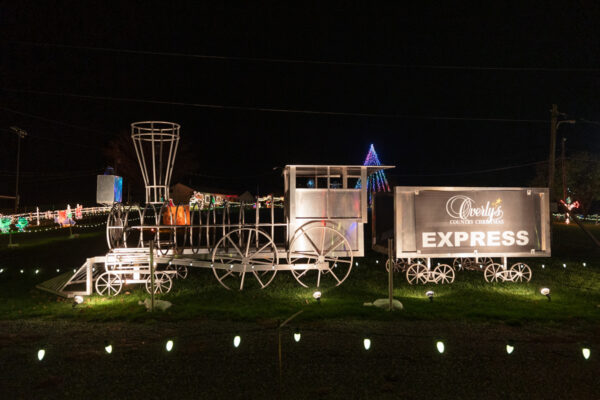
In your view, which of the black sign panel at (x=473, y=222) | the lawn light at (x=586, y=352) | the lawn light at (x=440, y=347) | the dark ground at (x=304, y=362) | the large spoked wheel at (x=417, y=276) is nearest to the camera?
the dark ground at (x=304, y=362)

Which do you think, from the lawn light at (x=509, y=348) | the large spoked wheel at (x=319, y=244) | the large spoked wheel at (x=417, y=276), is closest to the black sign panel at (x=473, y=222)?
the large spoked wheel at (x=417, y=276)

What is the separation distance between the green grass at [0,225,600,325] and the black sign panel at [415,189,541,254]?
829mm

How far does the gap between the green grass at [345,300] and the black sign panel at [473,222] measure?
0.83 metres

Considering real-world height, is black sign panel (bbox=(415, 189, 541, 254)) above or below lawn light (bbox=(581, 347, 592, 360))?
above

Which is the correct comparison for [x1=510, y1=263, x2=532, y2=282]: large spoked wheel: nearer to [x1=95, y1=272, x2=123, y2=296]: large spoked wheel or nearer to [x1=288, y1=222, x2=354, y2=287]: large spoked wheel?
[x1=288, y1=222, x2=354, y2=287]: large spoked wheel

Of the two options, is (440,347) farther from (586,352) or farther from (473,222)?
(473,222)

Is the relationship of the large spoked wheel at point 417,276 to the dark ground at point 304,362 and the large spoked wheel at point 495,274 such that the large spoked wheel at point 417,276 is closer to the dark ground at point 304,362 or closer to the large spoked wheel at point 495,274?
the large spoked wheel at point 495,274

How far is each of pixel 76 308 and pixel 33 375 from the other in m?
2.95

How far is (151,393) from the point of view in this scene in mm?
3705

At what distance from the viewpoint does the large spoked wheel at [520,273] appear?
29.5 feet

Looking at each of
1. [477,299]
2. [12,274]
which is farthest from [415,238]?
[12,274]

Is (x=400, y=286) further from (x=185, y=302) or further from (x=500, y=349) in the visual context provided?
(x=185, y=302)

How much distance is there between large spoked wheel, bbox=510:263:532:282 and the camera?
29.5ft

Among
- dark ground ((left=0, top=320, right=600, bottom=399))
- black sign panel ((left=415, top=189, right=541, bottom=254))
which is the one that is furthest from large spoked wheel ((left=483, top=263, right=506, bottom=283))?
dark ground ((left=0, top=320, right=600, bottom=399))
